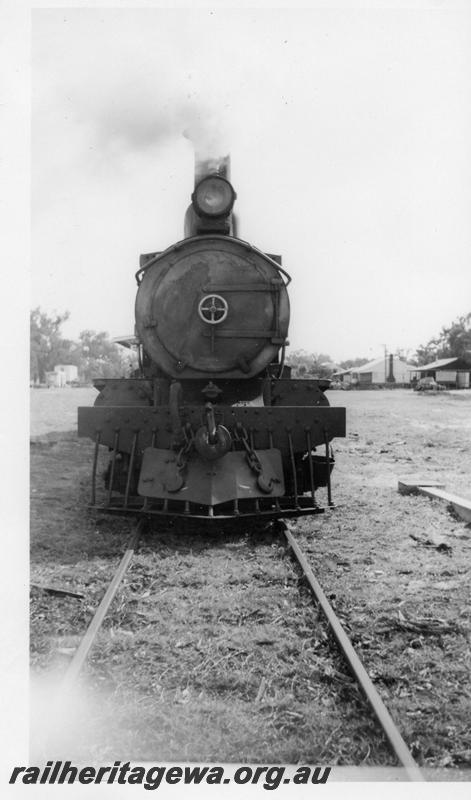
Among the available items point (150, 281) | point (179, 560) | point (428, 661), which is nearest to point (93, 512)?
point (179, 560)

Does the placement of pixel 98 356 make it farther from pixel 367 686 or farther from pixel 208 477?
pixel 367 686

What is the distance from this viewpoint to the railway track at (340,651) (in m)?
2.26

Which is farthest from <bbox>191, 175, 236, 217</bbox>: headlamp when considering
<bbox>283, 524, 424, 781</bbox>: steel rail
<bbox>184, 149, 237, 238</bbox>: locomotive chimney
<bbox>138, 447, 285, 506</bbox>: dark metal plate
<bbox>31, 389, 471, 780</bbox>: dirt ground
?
<bbox>283, 524, 424, 781</bbox>: steel rail

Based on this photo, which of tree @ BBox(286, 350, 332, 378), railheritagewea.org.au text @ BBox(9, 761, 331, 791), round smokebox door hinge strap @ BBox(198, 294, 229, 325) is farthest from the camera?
tree @ BBox(286, 350, 332, 378)

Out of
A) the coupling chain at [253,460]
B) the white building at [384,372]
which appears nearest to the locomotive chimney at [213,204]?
the coupling chain at [253,460]

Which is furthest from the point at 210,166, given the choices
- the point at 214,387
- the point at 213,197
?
the point at 214,387

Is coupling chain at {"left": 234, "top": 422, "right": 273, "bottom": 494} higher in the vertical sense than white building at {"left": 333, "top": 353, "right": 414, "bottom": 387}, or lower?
lower

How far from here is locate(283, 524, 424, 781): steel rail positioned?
86.2 inches

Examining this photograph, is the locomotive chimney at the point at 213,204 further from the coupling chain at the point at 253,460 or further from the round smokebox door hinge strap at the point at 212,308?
the coupling chain at the point at 253,460

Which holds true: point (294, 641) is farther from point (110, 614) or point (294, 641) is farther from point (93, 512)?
point (93, 512)

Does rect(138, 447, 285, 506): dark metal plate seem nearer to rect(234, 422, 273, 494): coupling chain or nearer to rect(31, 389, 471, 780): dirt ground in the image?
rect(234, 422, 273, 494): coupling chain

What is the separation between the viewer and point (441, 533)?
5.82 meters

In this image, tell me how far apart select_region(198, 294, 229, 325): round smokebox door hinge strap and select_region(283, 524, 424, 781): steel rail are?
2.63 metres

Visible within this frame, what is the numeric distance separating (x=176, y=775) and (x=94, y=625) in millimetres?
1204
